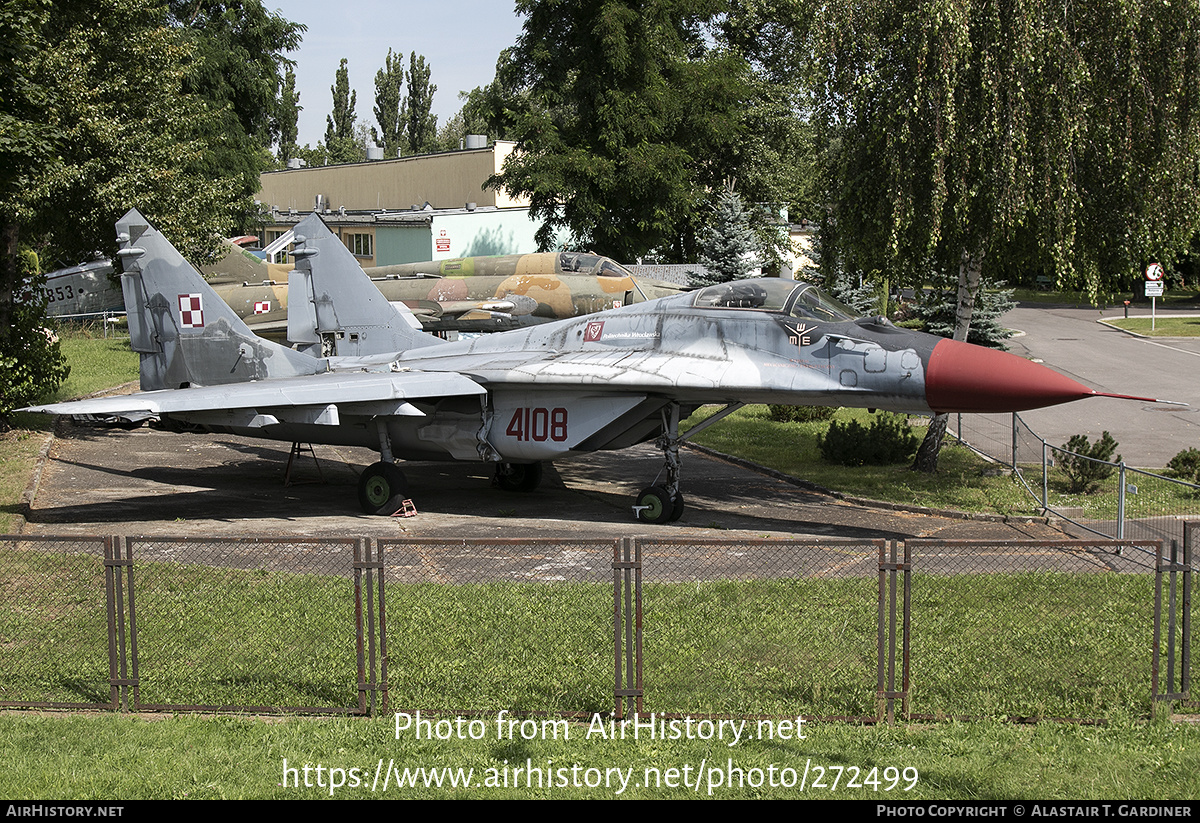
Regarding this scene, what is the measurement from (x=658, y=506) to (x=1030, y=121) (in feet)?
26.7

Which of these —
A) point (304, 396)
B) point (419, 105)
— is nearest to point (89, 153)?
point (304, 396)

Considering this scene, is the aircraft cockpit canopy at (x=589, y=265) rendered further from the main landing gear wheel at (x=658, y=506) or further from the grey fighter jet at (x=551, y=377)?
the main landing gear wheel at (x=658, y=506)

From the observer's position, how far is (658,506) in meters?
15.4

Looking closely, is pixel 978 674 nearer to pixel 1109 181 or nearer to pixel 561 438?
pixel 561 438

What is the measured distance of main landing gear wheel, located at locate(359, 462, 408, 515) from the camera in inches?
639

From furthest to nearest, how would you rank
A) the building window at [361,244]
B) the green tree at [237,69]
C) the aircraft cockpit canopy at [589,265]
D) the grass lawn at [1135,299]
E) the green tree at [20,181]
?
the grass lawn at [1135,299] < the building window at [361,244] < the green tree at [237,69] < the aircraft cockpit canopy at [589,265] < the green tree at [20,181]

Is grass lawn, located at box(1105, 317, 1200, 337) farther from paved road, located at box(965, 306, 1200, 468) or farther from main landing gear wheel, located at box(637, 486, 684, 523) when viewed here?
main landing gear wheel, located at box(637, 486, 684, 523)

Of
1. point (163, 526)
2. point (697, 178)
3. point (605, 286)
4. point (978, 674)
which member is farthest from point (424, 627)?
point (697, 178)

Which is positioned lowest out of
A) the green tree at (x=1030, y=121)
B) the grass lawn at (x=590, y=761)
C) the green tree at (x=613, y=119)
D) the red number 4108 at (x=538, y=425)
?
the grass lawn at (x=590, y=761)

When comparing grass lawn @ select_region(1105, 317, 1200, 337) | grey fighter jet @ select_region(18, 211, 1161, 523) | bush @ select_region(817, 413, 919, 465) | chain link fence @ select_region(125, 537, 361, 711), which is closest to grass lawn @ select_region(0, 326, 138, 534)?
grey fighter jet @ select_region(18, 211, 1161, 523)

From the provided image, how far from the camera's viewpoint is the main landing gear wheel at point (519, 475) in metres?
18.2

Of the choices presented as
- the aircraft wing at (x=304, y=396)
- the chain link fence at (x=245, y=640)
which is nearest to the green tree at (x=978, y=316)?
the aircraft wing at (x=304, y=396)

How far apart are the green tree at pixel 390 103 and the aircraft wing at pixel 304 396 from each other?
106523 mm

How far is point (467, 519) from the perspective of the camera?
16.0m
